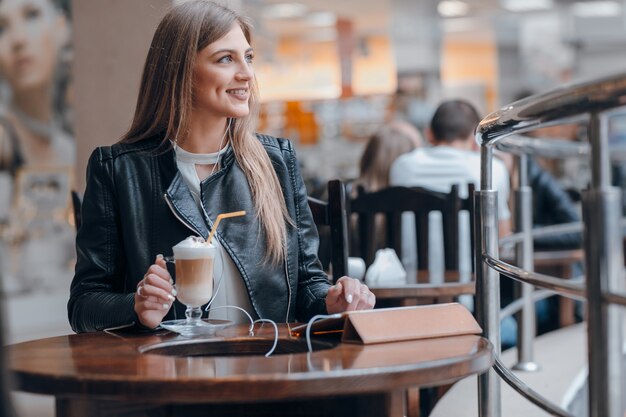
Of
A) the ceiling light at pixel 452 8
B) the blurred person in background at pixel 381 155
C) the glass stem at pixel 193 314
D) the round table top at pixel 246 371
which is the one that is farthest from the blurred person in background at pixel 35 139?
the ceiling light at pixel 452 8

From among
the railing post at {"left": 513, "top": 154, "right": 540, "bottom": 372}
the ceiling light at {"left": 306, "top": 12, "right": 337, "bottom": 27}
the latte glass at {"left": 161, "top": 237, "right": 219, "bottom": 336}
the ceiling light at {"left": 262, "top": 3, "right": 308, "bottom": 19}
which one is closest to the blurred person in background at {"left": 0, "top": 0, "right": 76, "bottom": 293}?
the railing post at {"left": 513, "top": 154, "right": 540, "bottom": 372}

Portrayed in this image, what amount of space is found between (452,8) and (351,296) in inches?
449

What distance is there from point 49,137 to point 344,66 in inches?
283

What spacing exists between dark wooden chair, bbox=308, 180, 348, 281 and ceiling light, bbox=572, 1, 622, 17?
11.6m

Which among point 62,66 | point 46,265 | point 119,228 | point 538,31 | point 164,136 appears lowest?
point 46,265

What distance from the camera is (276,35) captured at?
13289mm

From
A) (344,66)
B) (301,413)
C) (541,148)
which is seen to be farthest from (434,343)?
(344,66)

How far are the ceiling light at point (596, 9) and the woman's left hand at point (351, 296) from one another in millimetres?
12212

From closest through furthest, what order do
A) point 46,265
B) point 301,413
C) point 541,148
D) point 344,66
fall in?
point 301,413
point 541,148
point 46,265
point 344,66

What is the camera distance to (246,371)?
1227mm

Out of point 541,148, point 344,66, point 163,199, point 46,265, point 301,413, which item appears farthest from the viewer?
point 344,66

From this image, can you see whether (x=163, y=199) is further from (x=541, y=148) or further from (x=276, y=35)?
(x=276, y=35)

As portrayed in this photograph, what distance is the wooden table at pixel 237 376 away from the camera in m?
1.17

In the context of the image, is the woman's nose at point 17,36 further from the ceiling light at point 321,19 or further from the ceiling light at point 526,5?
the ceiling light at point 526,5
